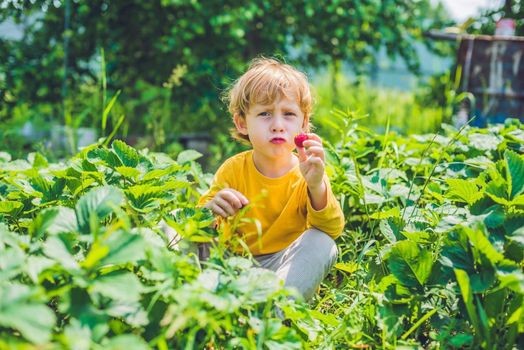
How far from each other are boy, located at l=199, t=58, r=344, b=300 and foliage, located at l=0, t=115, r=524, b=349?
0.12 meters

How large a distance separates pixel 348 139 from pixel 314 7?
2.12m

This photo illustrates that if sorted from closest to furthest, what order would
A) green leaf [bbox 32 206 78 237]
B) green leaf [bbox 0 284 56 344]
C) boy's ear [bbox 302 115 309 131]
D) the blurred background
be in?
green leaf [bbox 0 284 56 344] < green leaf [bbox 32 206 78 237] < boy's ear [bbox 302 115 309 131] < the blurred background

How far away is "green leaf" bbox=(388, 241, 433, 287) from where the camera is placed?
1300 mm

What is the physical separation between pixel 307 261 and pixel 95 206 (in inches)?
24.3

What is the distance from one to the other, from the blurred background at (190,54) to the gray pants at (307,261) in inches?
70.4

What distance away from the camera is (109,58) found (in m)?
4.08

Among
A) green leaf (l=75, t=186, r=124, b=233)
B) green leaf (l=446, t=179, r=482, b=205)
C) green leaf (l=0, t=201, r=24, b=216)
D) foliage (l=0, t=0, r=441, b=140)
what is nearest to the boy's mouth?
green leaf (l=446, t=179, r=482, b=205)

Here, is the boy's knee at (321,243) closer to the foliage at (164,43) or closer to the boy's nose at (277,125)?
the boy's nose at (277,125)

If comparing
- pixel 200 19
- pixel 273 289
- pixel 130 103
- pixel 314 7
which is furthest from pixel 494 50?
pixel 273 289

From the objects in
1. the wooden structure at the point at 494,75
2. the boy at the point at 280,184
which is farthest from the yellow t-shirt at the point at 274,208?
the wooden structure at the point at 494,75

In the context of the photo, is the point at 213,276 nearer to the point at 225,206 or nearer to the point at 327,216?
the point at 225,206

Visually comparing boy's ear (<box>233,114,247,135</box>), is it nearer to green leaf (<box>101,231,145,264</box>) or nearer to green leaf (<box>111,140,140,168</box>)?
green leaf (<box>111,140,140,168</box>)

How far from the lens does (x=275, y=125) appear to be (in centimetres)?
A: 168

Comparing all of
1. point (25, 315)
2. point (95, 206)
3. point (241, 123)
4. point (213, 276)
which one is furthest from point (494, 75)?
point (25, 315)
